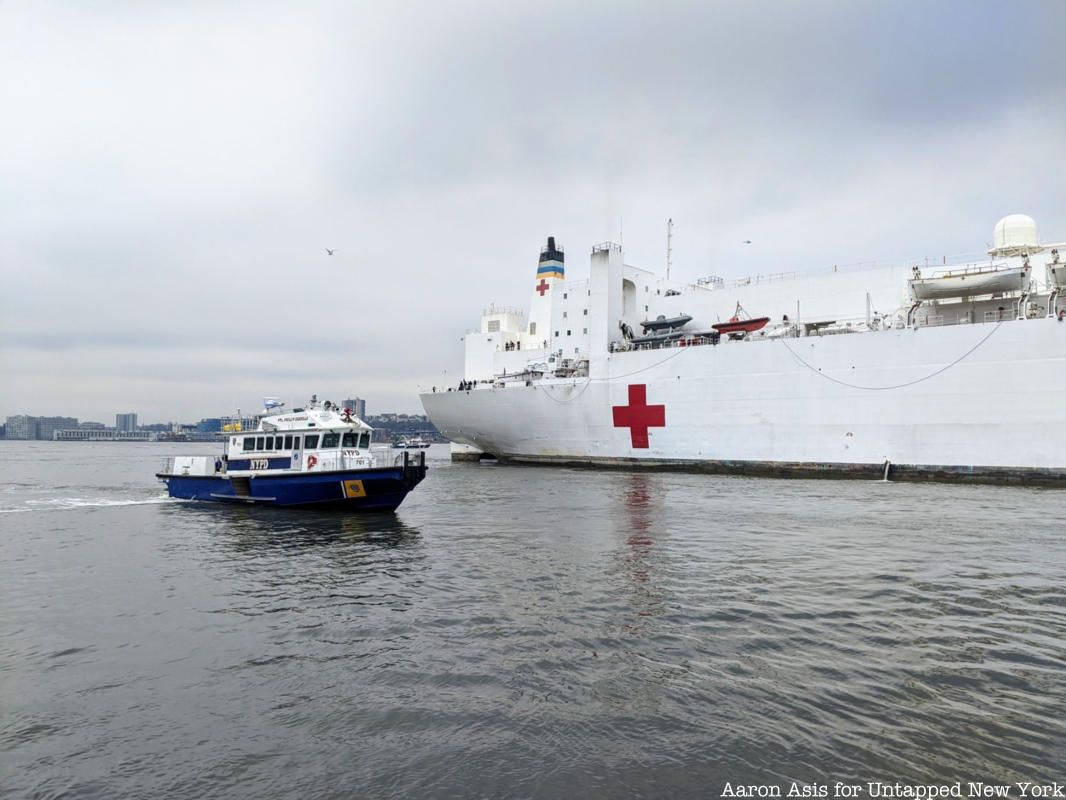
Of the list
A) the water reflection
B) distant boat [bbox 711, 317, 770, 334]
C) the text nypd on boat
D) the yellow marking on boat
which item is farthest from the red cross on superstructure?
the text nypd on boat

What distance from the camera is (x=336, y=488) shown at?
12.9m

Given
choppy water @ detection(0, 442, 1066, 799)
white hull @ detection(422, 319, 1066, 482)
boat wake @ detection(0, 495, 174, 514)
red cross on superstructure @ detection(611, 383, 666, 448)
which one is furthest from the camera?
red cross on superstructure @ detection(611, 383, 666, 448)

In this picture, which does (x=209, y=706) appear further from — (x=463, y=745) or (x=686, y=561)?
(x=686, y=561)

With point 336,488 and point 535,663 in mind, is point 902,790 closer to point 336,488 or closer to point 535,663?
point 535,663

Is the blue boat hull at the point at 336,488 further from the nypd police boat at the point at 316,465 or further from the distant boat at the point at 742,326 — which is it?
the distant boat at the point at 742,326

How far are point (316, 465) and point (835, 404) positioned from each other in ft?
47.5

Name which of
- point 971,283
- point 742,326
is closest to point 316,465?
point 742,326

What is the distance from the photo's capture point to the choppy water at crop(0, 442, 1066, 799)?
10.6 ft

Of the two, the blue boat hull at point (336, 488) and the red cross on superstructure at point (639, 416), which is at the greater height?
the red cross on superstructure at point (639, 416)

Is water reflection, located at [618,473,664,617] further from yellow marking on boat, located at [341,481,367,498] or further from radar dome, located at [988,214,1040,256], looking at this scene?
radar dome, located at [988,214,1040,256]

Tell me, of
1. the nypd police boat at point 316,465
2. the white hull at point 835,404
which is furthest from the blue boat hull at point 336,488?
the white hull at point 835,404

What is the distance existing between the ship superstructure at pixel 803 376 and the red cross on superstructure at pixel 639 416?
0.17ft

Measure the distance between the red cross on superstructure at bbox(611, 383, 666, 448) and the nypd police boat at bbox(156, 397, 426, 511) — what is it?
35.9ft

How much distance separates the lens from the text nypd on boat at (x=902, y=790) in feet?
9.45
